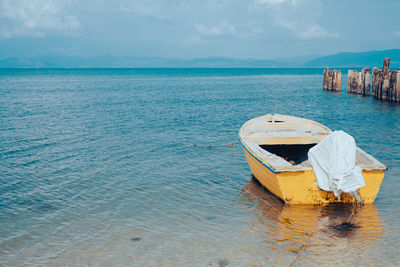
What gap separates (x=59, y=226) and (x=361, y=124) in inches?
818

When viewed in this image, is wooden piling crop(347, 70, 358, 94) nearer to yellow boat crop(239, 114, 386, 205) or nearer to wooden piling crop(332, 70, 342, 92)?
wooden piling crop(332, 70, 342, 92)

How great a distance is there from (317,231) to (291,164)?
94.6 inches

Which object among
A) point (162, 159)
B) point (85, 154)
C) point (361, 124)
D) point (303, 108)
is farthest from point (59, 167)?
point (303, 108)

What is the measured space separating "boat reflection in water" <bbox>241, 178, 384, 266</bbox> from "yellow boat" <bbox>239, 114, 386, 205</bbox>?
305 mm

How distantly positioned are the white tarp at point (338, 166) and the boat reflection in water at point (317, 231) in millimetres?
701

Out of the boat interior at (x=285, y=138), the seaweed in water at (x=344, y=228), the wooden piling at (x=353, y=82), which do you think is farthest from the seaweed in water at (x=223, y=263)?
the wooden piling at (x=353, y=82)

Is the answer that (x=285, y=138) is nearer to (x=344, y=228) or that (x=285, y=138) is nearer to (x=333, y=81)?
(x=344, y=228)

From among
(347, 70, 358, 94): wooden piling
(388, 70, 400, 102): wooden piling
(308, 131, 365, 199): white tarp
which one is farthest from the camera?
(347, 70, 358, 94): wooden piling

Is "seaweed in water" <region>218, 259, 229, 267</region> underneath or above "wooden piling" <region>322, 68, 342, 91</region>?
underneath

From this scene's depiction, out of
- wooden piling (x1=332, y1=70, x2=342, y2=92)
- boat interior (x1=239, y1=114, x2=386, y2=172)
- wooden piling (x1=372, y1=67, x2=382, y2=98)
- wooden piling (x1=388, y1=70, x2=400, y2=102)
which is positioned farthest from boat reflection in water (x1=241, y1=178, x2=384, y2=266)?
wooden piling (x1=332, y1=70, x2=342, y2=92)

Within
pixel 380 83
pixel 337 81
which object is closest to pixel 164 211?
pixel 380 83

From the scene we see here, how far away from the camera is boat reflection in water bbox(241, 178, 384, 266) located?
22.0 ft

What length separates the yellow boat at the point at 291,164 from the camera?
8344 millimetres

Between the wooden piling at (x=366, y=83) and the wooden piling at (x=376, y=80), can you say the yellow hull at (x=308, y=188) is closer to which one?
the wooden piling at (x=376, y=80)
